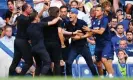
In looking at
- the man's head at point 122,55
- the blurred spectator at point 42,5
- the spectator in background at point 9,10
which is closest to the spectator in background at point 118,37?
the man's head at point 122,55

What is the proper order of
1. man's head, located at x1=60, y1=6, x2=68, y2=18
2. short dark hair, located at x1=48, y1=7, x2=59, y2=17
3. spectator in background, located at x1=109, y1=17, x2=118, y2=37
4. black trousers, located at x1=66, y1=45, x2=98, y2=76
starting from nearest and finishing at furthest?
1. short dark hair, located at x1=48, y1=7, x2=59, y2=17
2. black trousers, located at x1=66, y1=45, x2=98, y2=76
3. man's head, located at x1=60, y1=6, x2=68, y2=18
4. spectator in background, located at x1=109, y1=17, x2=118, y2=37

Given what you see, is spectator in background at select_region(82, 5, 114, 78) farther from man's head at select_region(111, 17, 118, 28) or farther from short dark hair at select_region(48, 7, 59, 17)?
man's head at select_region(111, 17, 118, 28)

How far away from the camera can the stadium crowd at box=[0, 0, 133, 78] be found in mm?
12141

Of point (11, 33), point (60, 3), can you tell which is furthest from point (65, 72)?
point (60, 3)

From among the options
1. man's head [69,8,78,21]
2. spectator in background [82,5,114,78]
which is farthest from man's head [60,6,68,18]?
spectator in background [82,5,114,78]

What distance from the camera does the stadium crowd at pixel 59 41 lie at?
12.1 metres

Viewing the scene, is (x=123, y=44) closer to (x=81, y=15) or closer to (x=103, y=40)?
(x=103, y=40)

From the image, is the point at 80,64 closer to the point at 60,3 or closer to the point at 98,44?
the point at 98,44

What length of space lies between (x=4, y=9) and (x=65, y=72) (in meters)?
4.68

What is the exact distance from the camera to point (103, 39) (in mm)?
13055

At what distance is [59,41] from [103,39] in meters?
1.16

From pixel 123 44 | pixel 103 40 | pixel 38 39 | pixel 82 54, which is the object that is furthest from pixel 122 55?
pixel 38 39

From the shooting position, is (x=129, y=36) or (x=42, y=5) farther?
(x=129, y=36)

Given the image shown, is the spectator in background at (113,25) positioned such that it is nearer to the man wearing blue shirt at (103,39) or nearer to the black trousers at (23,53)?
the man wearing blue shirt at (103,39)
